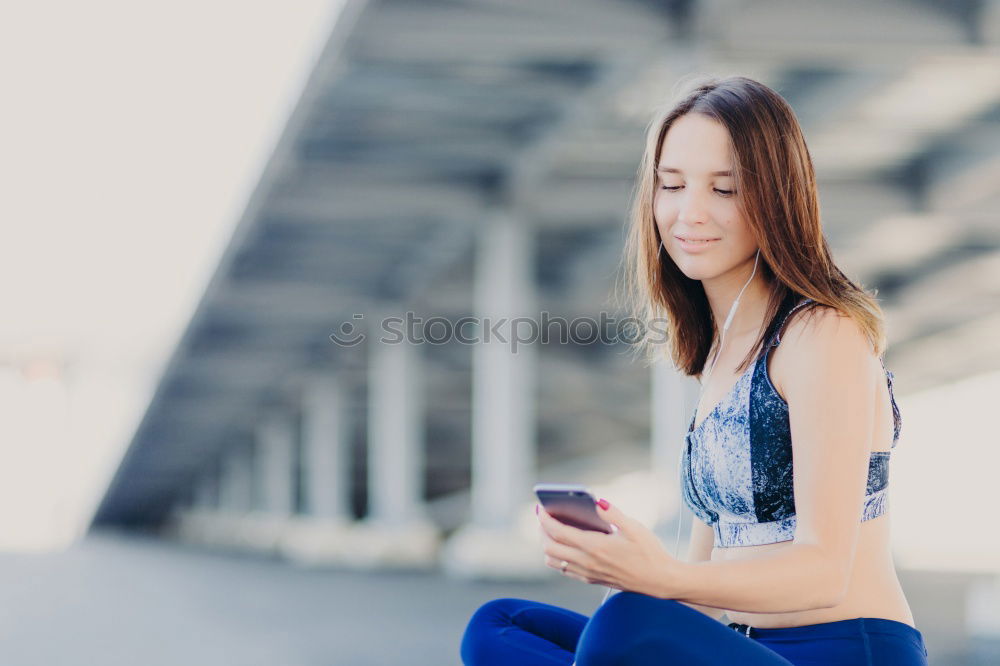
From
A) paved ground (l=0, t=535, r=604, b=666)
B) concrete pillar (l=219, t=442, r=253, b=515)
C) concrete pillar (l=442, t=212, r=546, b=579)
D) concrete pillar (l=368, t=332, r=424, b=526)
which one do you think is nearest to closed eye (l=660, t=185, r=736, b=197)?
paved ground (l=0, t=535, r=604, b=666)

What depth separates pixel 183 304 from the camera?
705 inches

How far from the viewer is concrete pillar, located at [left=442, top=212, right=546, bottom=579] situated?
1527 cm

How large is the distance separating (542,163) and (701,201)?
40.8 ft

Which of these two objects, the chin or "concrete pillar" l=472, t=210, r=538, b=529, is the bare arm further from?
"concrete pillar" l=472, t=210, r=538, b=529

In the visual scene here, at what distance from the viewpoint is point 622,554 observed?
175 centimetres

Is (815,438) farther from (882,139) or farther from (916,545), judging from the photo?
(916,545)

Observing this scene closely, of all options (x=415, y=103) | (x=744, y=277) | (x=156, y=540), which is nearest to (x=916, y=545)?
(x=156, y=540)

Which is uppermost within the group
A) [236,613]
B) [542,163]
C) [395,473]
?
[542,163]

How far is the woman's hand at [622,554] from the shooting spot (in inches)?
68.7

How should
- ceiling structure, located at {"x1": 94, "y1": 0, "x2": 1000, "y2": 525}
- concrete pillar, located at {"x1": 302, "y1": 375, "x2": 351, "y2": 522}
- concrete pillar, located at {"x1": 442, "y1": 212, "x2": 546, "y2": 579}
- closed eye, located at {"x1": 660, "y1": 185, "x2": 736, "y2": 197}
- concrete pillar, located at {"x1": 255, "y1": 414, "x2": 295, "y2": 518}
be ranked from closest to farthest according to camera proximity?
closed eye, located at {"x1": 660, "y1": 185, "x2": 736, "y2": 197} < ceiling structure, located at {"x1": 94, "y1": 0, "x2": 1000, "y2": 525} < concrete pillar, located at {"x1": 442, "y1": 212, "x2": 546, "y2": 579} < concrete pillar, located at {"x1": 302, "y1": 375, "x2": 351, "y2": 522} < concrete pillar, located at {"x1": 255, "y1": 414, "x2": 295, "y2": 518}

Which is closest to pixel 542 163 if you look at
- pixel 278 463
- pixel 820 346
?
pixel 820 346

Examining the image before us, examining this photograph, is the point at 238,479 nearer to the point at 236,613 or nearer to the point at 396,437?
the point at 396,437

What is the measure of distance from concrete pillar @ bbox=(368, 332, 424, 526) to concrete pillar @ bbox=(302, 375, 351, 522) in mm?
4091

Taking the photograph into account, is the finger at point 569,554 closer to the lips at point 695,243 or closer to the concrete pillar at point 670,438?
the lips at point 695,243
